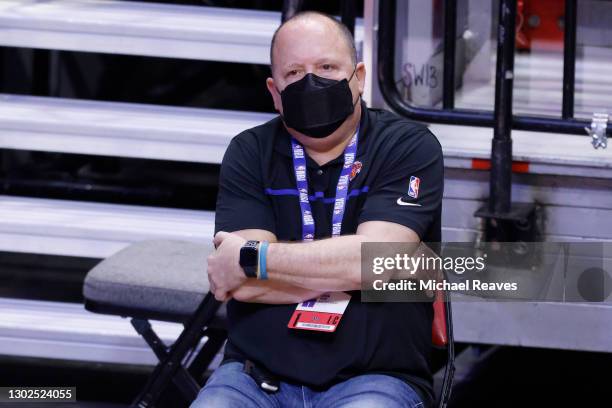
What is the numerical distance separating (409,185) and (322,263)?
330 mm

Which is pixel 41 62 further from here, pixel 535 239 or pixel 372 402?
pixel 372 402

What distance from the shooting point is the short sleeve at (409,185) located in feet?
9.67

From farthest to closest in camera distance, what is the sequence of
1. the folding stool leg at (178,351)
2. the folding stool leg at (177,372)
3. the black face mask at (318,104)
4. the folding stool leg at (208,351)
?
the folding stool leg at (208,351)
the folding stool leg at (177,372)
the folding stool leg at (178,351)
the black face mask at (318,104)

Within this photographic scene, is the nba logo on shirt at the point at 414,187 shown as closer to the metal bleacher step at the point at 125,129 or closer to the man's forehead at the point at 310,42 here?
the man's forehead at the point at 310,42

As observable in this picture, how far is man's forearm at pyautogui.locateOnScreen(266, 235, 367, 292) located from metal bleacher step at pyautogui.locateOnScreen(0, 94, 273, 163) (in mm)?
1444

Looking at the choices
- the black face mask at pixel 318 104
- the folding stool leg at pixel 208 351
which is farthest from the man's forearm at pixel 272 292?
the folding stool leg at pixel 208 351

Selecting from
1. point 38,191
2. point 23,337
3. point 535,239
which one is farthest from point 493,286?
point 38,191

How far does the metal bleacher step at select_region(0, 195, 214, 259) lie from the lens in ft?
14.2

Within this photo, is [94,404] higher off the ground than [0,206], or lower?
lower

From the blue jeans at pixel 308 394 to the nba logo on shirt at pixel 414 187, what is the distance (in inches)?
19.2

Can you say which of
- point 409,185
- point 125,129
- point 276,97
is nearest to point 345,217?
point 409,185

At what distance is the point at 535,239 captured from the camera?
3768mm

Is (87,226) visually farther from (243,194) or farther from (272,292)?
(272,292)

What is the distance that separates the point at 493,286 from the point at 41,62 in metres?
3.08
